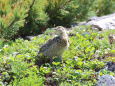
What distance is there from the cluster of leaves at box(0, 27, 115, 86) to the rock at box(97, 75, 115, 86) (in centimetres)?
19

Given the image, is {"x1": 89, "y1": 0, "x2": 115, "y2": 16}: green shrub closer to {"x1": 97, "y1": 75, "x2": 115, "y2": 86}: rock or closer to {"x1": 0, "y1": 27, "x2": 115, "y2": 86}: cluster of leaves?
{"x1": 0, "y1": 27, "x2": 115, "y2": 86}: cluster of leaves

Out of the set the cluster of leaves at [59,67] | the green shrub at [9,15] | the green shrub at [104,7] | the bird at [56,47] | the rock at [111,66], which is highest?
the green shrub at [9,15]

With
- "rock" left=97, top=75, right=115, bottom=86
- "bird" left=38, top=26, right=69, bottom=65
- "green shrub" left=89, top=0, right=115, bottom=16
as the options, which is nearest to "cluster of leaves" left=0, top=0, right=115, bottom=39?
"green shrub" left=89, top=0, right=115, bottom=16

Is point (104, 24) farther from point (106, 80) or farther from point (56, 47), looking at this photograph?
point (106, 80)

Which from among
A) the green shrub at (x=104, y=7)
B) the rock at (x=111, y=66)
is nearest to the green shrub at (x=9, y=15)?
the rock at (x=111, y=66)

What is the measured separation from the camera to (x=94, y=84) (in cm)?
505

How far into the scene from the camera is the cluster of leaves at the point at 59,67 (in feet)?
16.9

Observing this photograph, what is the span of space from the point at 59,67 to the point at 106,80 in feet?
3.78

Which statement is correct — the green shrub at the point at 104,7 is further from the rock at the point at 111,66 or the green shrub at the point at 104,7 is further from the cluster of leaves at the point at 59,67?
the rock at the point at 111,66

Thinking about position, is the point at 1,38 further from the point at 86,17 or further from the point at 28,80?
the point at 86,17

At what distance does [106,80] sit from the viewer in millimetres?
4848

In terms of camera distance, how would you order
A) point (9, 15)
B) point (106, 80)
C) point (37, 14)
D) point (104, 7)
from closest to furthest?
1. point (106, 80)
2. point (9, 15)
3. point (37, 14)
4. point (104, 7)

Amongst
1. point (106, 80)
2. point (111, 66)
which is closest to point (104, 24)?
point (111, 66)

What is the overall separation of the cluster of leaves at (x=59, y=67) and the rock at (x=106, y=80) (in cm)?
19
